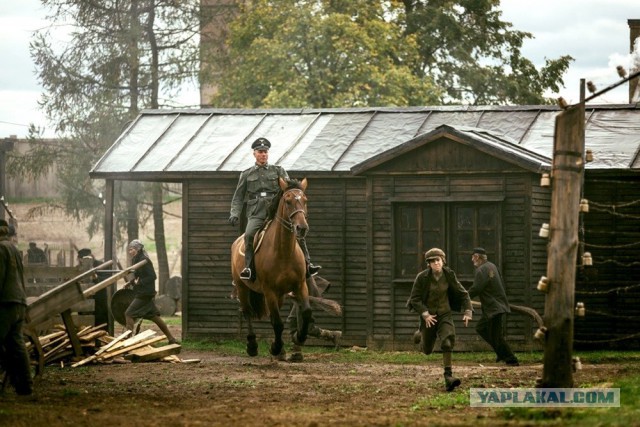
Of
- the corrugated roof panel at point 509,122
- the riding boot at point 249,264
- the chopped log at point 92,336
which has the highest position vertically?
the corrugated roof panel at point 509,122

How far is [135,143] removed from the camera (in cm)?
2797

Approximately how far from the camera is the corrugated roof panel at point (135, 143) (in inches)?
1059

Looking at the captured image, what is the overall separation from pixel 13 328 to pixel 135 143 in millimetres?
13210

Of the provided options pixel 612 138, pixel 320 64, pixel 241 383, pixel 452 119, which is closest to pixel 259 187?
pixel 241 383

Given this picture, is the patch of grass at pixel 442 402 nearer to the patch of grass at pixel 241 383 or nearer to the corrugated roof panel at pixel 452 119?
the patch of grass at pixel 241 383

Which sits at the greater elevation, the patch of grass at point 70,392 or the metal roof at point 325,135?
the metal roof at point 325,135

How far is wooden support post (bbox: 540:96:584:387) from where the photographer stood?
1431 centimetres

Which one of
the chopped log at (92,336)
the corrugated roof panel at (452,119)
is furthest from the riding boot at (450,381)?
the corrugated roof panel at (452,119)

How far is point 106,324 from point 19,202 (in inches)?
1829

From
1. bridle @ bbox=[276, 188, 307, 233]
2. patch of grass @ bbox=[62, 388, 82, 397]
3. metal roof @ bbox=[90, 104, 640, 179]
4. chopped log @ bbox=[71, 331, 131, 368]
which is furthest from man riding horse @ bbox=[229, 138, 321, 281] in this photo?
patch of grass @ bbox=[62, 388, 82, 397]

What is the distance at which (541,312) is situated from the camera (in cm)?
2325

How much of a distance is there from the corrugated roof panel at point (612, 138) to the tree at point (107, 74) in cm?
2127

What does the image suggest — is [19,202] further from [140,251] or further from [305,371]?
[305,371]

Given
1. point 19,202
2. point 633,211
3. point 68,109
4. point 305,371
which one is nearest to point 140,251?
point 305,371
